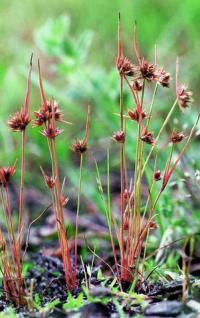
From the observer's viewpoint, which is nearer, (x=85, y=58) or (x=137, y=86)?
(x=137, y=86)

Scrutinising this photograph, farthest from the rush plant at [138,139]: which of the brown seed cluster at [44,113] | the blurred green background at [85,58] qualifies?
the blurred green background at [85,58]

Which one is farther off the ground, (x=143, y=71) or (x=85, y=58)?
(x=85, y=58)

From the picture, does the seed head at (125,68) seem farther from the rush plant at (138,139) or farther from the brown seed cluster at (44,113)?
the brown seed cluster at (44,113)

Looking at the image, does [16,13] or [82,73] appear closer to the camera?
[82,73]

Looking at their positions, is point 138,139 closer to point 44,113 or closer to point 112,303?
point 44,113

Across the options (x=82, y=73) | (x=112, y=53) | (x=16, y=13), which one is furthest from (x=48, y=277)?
(x=16, y=13)

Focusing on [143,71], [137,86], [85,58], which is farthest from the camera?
[85,58]

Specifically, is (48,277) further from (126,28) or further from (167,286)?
(126,28)

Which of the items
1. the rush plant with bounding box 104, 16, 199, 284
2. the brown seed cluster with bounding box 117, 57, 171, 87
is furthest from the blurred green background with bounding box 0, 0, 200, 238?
the brown seed cluster with bounding box 117, 57, 171, 87

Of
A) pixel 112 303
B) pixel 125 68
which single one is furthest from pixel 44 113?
pixel 112 303

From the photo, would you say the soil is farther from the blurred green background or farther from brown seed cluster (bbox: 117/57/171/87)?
the blurred green background
